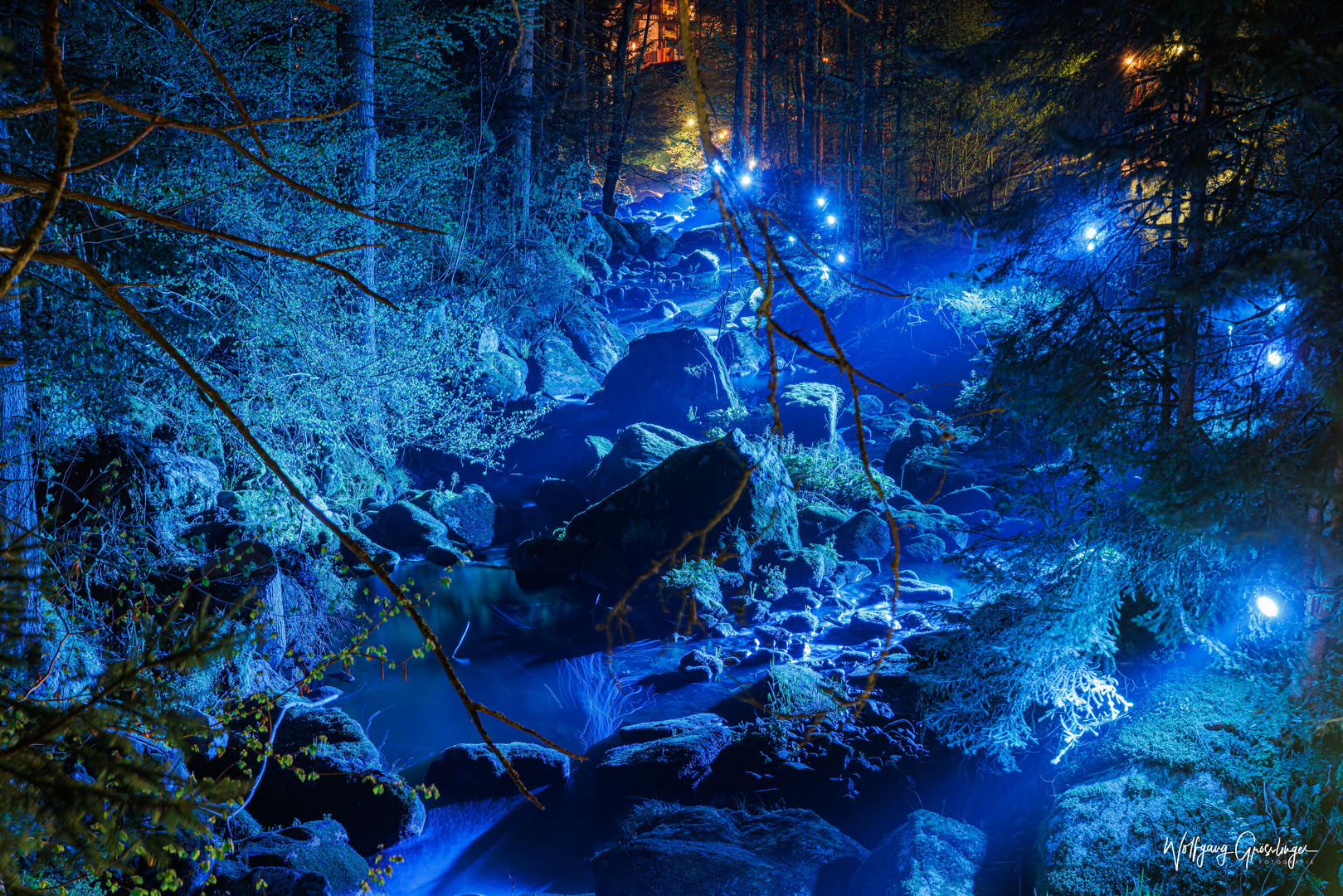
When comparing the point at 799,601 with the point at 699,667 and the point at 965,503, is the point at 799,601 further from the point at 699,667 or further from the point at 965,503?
the point at 965,503

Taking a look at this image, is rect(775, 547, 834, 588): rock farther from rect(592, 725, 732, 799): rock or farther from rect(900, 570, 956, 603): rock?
rect(592, 725, 732, 799): rock

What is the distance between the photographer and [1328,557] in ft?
12.9

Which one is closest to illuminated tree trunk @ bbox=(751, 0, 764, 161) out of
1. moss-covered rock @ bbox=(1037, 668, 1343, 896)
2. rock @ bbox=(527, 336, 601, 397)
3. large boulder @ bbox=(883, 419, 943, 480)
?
rock @ bbox=(527, 336, 601, 397)

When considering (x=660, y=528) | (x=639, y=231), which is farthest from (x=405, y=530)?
(x=639, y=231)

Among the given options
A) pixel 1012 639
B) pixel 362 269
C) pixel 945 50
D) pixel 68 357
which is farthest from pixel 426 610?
pixel 945 50

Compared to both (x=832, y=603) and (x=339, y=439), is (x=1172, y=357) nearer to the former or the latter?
(x=832, y=603)

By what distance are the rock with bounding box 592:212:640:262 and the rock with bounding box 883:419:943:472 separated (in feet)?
54.6

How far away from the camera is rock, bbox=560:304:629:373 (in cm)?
2255

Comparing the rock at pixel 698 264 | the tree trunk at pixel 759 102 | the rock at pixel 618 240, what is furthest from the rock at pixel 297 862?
the rock at pixel 698 264

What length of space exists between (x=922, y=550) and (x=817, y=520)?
1.91 m

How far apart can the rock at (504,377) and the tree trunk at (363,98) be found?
4.89m

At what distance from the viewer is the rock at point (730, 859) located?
5.58m

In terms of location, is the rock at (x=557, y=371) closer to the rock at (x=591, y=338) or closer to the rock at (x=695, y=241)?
the rock at (x=591, y=338)

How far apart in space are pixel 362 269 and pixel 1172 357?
10.7 m
